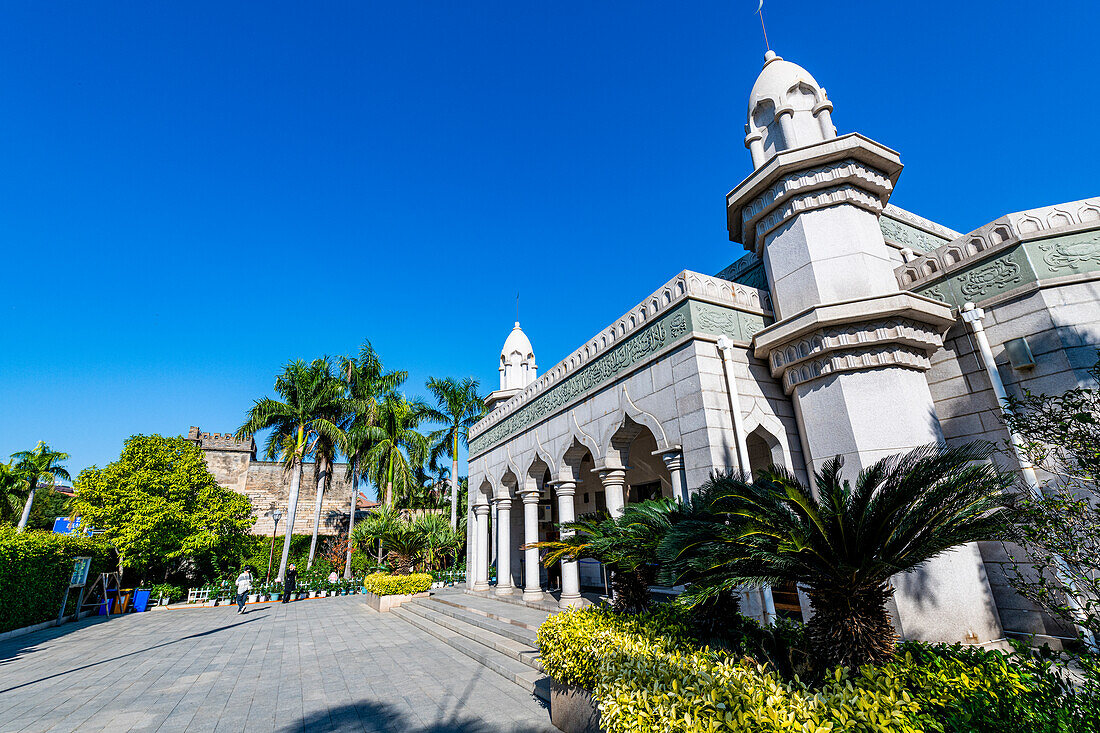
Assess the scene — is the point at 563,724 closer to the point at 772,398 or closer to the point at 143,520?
the point at 772,398

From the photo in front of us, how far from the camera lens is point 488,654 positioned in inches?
349

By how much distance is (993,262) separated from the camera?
307 inches

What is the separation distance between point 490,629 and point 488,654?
1.63m

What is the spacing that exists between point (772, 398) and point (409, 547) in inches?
698

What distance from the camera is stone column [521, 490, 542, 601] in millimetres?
12625

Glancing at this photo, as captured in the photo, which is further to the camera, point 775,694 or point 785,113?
point 785,113

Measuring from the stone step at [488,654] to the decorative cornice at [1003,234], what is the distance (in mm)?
9079

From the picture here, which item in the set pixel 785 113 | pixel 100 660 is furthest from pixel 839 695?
pixel 100 660

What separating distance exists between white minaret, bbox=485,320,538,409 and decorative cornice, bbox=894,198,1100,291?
1271cm

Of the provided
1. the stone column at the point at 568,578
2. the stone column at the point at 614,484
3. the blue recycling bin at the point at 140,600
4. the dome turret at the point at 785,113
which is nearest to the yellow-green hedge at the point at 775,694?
the stone column at the point at 614,484

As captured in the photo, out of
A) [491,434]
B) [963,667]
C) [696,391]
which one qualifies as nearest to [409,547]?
[491,434]

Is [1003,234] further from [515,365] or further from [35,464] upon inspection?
[35,464]

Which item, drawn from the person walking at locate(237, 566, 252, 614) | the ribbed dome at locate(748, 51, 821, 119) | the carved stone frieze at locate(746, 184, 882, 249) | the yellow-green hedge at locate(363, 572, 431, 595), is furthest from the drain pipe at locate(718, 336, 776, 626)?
the person walking at locate(237, 566, 252, 614)

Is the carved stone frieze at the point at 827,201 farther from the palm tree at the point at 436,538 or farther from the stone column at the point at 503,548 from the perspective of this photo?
the palm tree at the point at 436,538
